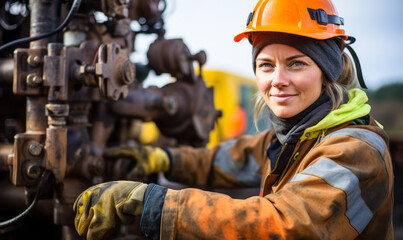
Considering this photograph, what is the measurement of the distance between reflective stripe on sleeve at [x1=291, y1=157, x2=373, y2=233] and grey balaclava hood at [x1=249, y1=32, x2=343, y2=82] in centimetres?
47

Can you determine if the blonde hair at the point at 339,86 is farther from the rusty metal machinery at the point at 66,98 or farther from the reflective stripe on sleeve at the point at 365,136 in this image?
the rusty metal machinery at the point at 66,98

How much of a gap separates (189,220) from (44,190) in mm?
912

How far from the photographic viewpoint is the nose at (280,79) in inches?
63.7

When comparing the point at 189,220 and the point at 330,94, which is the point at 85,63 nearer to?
the point at 189,220

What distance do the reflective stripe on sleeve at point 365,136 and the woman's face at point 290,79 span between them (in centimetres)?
20

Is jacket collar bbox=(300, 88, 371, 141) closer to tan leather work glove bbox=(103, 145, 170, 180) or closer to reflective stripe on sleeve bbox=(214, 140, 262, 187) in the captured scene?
reflective stripe on sleeve bbox=(214, 140, 262, 187)

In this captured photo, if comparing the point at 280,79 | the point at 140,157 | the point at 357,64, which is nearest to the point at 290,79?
the point at 280,79

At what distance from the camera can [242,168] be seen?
2.28 metres

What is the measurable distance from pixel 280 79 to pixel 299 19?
28 cm

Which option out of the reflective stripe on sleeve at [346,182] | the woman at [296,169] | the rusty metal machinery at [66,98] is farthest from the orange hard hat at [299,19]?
the rusty metal machinery at [66,98]

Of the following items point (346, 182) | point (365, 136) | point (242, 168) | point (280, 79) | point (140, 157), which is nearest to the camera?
point (346, 182)

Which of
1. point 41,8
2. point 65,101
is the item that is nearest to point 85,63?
point 65,101

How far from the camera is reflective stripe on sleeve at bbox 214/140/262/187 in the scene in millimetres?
2234

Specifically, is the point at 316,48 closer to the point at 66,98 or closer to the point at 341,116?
the point at 341,116
